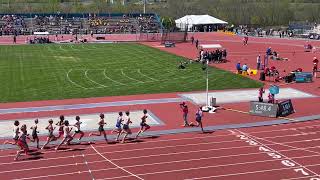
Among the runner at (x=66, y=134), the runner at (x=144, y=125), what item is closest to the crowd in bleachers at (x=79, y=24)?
the runner at (x=144, y=125)

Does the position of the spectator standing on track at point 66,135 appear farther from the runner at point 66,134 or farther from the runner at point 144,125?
the runner at point 144,125

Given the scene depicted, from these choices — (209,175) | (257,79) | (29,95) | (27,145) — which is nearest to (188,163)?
(209,175)

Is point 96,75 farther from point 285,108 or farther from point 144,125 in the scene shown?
point 144,125

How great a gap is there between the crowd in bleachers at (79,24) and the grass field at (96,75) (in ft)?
99.0

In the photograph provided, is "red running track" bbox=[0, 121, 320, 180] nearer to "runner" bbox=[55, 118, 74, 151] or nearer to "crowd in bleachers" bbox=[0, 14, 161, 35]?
"runner" bbox=[55, 118, 74, 151]

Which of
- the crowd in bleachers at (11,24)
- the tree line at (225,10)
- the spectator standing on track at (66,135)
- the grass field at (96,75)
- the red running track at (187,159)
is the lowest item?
the red running track at (187,159)

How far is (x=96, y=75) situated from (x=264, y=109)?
682 inches

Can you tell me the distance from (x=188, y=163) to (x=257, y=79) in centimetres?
2039

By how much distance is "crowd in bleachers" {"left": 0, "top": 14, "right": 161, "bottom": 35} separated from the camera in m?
84.7

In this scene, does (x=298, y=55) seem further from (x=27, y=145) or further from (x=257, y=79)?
(x=27, y=145)

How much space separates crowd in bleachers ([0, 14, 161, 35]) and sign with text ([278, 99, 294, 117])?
6134 cm

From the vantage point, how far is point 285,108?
26234 millimetres

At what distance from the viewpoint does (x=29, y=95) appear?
31297 millimetres

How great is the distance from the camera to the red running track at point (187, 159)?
1708cm
